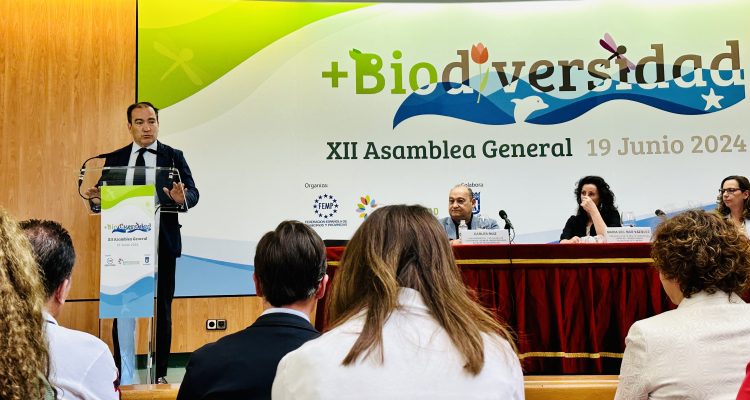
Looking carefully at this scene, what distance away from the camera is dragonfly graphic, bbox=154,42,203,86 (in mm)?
5637

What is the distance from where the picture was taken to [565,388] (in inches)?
116

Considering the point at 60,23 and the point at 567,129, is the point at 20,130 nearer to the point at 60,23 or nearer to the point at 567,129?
the point at 60,23

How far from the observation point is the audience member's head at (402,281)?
1044 mm

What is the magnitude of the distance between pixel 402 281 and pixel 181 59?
4968mm

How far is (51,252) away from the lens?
59.9 inches

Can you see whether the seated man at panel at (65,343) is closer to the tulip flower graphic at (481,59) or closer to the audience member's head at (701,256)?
the audience member's head at (701,256)

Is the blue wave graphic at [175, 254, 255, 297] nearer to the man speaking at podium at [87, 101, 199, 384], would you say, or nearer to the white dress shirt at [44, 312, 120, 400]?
the man speaking at podium at [87, 101, 199, 384]

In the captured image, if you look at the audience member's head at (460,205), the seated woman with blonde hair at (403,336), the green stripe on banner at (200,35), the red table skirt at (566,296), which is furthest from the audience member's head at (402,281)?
the green stripe on banner at (200,35)

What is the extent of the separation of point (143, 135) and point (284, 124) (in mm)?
1179

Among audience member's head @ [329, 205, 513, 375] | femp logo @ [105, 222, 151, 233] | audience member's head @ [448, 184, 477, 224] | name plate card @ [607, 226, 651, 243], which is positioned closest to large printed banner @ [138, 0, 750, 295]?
audience member's head @ [448, 184, 477, 224]

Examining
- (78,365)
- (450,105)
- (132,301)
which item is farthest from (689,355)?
(450,105)

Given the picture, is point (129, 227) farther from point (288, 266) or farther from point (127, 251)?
point (288, 266)

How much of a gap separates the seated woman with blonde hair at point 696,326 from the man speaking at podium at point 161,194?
2817 millimetres

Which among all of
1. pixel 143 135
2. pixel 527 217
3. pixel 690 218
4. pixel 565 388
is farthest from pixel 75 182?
pixel 690 218
